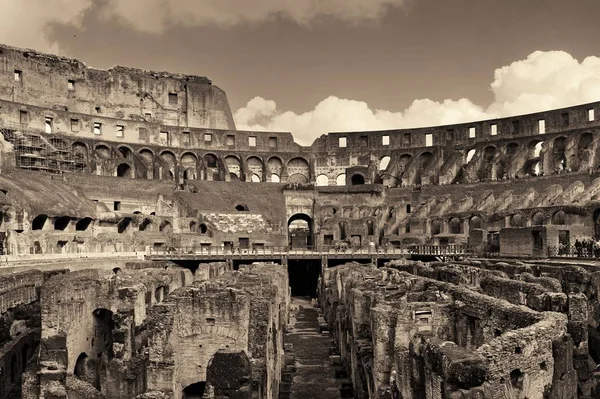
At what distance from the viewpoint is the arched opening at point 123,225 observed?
1783 inches

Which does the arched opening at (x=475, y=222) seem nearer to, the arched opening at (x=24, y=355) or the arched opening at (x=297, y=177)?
the arched opening at (x=297, y=177)

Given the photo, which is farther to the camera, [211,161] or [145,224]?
[211,161]

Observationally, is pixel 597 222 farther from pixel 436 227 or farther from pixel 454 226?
pixel 436 227

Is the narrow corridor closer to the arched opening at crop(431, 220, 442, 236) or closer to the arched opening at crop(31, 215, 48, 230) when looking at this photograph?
the arched opening at crop(31, 215, 48, 230)

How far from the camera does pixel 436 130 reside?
65.7 m

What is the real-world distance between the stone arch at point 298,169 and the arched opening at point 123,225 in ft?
87.1

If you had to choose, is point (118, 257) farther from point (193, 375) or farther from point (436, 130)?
point (436, 130)

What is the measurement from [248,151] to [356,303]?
177 feet

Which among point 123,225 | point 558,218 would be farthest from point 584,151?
point 123,225

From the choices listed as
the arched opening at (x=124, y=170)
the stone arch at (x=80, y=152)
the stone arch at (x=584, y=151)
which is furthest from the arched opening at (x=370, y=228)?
the stone arch at (x=80, y=152)

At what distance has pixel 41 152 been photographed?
173ft

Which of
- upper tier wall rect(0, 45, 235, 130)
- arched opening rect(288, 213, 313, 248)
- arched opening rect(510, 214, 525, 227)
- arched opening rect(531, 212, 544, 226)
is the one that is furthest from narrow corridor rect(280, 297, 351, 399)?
upper tier wall rect(0, 45, 235, 130)

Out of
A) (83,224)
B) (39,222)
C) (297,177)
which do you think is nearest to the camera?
(39,222)

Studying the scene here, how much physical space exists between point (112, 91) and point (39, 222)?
3382 cm
